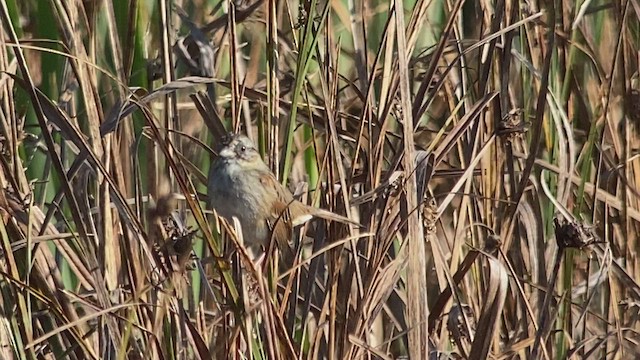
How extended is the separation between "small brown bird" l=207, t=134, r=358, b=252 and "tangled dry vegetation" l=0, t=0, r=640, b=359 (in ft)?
0.18

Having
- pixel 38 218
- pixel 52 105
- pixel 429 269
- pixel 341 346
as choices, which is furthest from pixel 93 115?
pixel 429 269

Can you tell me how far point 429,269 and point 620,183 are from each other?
1.84 feet

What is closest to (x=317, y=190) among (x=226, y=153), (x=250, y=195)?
(x=226, y=153)

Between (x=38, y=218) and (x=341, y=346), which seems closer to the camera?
(x=341, y=346)

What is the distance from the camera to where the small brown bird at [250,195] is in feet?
6.91

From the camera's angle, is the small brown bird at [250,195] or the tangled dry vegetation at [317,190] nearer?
the tangled dry vegetation at [317,190]

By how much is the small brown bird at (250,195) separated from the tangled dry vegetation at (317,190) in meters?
0.05

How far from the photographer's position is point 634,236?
2.55m

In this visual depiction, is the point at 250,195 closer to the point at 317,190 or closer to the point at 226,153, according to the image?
the point at 226,153

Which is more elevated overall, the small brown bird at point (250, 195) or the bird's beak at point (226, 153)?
the bird's beak at point (226, 153)

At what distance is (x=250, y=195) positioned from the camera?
7.65ft

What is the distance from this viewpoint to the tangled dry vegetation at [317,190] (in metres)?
1.79

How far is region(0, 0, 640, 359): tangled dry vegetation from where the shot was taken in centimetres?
179

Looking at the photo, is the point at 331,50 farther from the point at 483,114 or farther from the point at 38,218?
the point at 38,218
